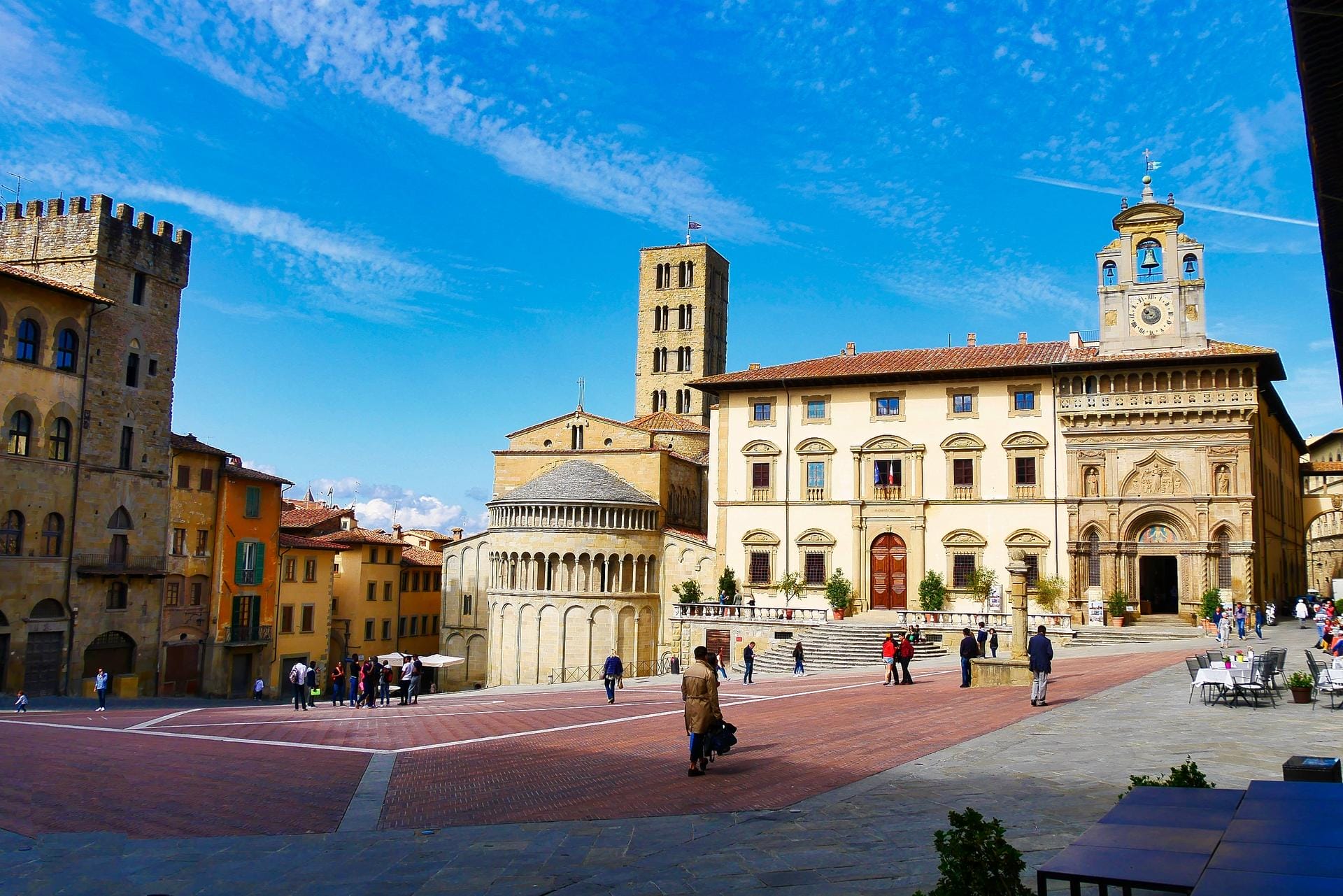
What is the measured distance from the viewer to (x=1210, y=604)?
4134cm

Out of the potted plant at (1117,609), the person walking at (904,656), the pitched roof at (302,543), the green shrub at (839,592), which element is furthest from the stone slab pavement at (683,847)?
the pitched roof at (302,543)

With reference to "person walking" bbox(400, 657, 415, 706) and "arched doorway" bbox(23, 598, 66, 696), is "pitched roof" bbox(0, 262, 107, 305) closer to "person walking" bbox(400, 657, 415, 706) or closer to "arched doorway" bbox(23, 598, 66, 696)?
"arched doorway" bbox(23, 598, 66, 696)

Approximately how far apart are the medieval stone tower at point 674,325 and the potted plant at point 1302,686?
72817mm

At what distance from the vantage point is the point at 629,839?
10.6 metres

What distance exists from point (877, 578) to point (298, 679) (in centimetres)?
2771

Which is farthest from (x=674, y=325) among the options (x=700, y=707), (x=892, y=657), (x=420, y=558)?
(x=700, y=707)

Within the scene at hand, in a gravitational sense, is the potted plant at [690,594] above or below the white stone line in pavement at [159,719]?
above

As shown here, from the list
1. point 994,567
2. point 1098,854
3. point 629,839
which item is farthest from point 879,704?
point 994,567

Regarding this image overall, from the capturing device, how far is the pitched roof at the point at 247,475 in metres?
49.7

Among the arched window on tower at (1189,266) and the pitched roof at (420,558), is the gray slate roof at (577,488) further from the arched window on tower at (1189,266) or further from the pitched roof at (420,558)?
the arched window on tower at (1189,266)

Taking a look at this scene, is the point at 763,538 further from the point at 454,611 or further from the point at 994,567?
the point at 454,611

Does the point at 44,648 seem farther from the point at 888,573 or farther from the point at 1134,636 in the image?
the point at 1134,636

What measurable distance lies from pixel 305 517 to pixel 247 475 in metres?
16.4

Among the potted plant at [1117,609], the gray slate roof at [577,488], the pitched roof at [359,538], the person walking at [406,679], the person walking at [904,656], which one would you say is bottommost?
the person walking at [406,679]
